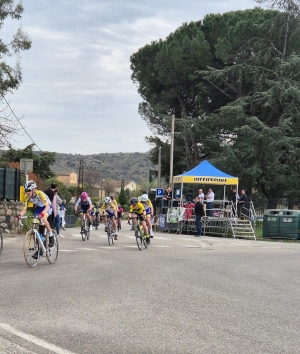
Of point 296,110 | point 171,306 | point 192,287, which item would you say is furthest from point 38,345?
point 296,110

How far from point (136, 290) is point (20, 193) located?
13332 millimetres

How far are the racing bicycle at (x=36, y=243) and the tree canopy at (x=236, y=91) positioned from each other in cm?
2484

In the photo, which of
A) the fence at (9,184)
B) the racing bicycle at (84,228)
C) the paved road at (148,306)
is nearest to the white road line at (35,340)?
the paved road at (148,306)

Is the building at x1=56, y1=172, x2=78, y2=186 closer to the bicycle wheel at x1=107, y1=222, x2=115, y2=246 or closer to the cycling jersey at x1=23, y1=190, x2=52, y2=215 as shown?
the bicycle wheel at x1=107, y1=222, x2=115, y2=246

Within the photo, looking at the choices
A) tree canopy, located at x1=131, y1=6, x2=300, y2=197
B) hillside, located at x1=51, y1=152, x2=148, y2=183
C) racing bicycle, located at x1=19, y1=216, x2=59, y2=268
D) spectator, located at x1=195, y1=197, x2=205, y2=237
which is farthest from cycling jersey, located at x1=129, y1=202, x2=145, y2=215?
hillside, located at x1=51, y1=152, x2=148, y2=183

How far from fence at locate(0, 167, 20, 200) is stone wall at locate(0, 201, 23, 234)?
420 mm

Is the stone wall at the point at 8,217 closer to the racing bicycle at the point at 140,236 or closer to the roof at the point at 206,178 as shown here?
the racing bicycle at the point at 140,236

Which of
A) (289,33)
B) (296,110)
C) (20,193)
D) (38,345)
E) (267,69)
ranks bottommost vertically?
(38,345)

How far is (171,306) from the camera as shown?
24.9 feet

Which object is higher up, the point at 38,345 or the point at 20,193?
the point at 20,193

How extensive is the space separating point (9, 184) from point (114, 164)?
530 ft

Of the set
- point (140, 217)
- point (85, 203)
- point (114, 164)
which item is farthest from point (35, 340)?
point (114, 164)

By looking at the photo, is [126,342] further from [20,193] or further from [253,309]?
[20,193]

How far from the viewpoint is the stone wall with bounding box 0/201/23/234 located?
19688 millimetres
